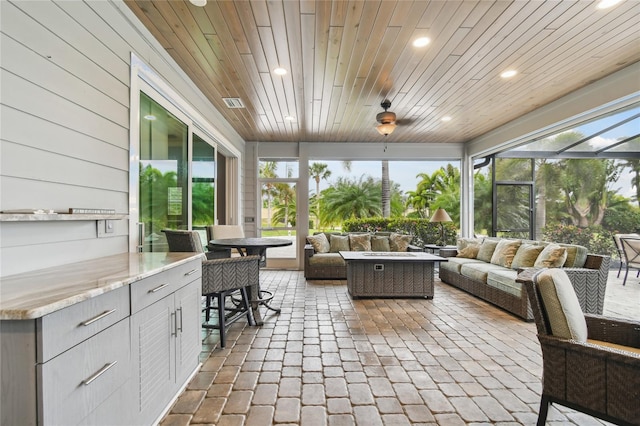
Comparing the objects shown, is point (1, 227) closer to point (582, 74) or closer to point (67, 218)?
point (67, 218)

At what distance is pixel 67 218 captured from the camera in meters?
1.72

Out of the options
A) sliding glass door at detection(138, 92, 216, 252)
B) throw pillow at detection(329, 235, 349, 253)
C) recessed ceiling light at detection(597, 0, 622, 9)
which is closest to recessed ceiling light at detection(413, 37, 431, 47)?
recessed ceiling light at detection(597, 0, 622, 9)

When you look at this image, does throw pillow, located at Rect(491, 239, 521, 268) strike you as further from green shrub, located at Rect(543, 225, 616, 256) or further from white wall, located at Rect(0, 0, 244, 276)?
white wall, located at Rect(0, 0, 244, 276)

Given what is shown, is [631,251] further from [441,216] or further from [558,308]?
[558,308]

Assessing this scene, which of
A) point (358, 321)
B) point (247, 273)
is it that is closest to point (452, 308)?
point (358, 321)

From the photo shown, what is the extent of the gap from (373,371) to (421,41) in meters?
2.82

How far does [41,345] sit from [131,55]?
2307 mm

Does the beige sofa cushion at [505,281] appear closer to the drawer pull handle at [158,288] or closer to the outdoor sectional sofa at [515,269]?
the outdoor sectional sofa at [515,269]

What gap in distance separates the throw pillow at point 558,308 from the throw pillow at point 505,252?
10.2 feet

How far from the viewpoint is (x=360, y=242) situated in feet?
20.8

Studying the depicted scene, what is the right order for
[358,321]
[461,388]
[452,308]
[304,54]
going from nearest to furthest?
[461,388] → [304,54] → [358,321] → [452,308]

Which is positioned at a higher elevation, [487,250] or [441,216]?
[441,216]

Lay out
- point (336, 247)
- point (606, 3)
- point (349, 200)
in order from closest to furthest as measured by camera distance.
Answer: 1. point (606, 3)
2. point (336, 247)
3. point (349, 200)

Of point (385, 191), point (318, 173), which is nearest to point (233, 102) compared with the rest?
point (318, 173)
